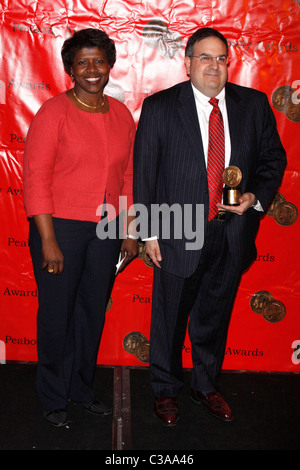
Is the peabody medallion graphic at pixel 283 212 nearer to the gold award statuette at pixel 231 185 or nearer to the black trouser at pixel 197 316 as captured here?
the black trouser at pixel 197 316

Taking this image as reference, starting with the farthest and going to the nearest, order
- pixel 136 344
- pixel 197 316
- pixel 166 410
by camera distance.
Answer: pixel 136 344, pixel 197 316, pixel 166 410

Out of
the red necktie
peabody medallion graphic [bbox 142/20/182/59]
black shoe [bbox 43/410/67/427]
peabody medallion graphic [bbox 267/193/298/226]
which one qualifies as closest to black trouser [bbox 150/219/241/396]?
Result: the red necktie

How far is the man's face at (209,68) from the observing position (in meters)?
2.25

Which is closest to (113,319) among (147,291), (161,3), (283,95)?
(147,291)

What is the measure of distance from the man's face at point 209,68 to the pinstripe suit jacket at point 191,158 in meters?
0.09

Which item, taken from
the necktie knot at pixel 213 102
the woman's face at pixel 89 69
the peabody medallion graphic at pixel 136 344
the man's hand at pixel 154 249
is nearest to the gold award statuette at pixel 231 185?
the necktie knot at pixel 213 102

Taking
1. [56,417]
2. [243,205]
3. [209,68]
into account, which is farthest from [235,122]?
[56,417]

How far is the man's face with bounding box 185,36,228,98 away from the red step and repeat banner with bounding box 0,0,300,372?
0.57 meters

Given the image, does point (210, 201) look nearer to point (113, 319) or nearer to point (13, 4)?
point (113, 319)

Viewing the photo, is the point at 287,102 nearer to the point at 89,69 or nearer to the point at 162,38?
the point at 162,38

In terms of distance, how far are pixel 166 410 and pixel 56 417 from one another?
1.87ft

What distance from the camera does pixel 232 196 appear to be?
2268 millimetres

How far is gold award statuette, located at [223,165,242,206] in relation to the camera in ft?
7.39

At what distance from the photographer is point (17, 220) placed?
2975 millimetres
